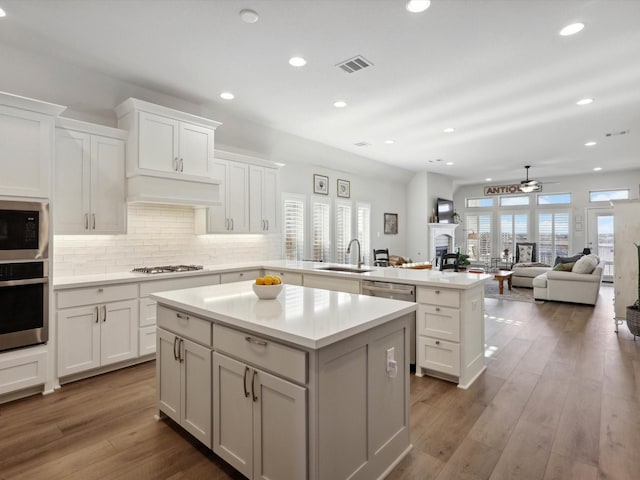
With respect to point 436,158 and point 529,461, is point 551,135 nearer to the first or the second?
point 436,158

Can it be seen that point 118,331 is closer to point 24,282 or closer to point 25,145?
point 24,282

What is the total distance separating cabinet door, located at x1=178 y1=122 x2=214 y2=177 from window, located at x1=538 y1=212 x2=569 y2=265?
10.9 metres

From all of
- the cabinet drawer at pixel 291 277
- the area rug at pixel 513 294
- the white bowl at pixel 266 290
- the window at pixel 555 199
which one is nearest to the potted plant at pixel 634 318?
the area rug at pixel 513 294

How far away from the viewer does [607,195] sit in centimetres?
1015

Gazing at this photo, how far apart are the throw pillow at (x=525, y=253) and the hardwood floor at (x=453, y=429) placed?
7979mm

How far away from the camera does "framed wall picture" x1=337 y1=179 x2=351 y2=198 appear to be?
7784mm

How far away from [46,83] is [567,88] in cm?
576

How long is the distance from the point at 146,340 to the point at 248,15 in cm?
326

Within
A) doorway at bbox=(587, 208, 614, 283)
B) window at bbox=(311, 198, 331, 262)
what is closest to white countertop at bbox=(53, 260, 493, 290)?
window at bbox=(311, 198, 331, 262)

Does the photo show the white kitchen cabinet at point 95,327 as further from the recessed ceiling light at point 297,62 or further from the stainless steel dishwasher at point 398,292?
the recessed ceiling light at point 297,62

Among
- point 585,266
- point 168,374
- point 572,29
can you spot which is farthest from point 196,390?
point 585,266

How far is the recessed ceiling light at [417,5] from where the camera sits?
252 cm

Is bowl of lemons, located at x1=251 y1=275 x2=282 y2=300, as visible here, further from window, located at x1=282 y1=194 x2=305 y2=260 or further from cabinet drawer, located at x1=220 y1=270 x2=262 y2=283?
window, located at x1=282 y1=194 x2=305 y2=260

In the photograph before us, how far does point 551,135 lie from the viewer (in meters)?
6.16
